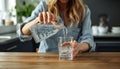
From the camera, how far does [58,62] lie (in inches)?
56.3

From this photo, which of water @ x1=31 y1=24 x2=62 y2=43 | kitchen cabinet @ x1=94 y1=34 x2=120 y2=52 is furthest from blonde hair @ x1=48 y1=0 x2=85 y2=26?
kitchen cabinet @ x1=94 y1=34 x2=120 y2=52

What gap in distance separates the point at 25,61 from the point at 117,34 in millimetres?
2373

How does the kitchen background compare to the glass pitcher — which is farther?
the kitchen background

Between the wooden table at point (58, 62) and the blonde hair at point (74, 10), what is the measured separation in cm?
43

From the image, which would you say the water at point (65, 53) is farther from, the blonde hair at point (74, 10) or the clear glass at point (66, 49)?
the blonde hair at point (74, 10)

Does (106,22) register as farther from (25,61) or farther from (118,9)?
(25,61)

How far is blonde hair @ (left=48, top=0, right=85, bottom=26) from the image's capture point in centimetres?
201

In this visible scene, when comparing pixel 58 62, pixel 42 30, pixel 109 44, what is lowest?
pixel 109 44

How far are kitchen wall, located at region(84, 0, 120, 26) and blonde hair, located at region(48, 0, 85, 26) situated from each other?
2015 mm

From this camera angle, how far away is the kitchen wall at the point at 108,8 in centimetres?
404

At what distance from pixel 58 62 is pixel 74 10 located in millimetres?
682

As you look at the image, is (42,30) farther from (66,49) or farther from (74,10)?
(74,10)

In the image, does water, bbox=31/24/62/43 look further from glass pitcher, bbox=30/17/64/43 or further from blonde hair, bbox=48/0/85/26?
blonde hair, bbox=48/0/85/26

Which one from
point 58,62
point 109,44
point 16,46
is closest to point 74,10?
point 58,62
